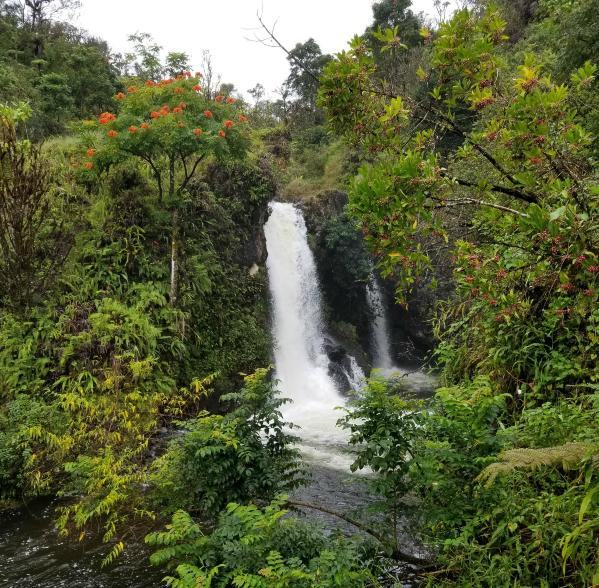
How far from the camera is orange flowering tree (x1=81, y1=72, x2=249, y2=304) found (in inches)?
347

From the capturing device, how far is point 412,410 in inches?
151

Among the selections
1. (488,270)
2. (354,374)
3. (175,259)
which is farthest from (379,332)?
(488,270)

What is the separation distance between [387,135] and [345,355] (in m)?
12.1

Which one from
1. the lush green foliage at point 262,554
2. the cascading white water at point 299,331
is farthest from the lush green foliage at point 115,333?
the cascading white water at point 299,331

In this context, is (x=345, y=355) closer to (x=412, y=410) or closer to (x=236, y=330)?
(x=236, y=330)

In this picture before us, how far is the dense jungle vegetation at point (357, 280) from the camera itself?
111 inches

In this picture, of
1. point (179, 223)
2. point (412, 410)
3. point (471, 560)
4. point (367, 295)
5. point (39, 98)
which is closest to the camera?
point (471, 560)

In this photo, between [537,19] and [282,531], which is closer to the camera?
[282,531]

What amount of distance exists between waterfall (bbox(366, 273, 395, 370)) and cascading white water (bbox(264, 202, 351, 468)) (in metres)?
2.70

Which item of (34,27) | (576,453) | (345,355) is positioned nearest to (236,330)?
(345,355)

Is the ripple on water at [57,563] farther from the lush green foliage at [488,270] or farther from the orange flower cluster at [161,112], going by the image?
the orange flower cluster at [161,112]

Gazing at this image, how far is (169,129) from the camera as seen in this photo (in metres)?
8.85

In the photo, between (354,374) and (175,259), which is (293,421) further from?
(175,259)

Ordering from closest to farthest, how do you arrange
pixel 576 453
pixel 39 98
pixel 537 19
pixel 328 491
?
pixel 576 453 < pixel 328 491 < pixel 39 98 < pixel 537 19
